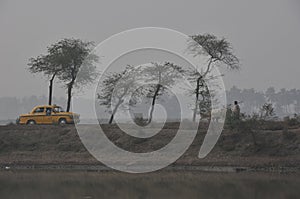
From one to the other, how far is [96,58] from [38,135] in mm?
14396

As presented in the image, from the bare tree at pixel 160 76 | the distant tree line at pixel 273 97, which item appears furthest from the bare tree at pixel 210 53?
the distant tree line at pixel 273 97

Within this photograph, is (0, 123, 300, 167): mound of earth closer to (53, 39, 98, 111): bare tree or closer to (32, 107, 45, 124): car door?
(32, 107, 45, 124): car door

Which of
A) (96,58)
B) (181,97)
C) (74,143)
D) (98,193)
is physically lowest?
(98,193)

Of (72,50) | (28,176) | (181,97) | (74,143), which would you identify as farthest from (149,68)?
(28,176)

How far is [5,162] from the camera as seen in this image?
28.2m

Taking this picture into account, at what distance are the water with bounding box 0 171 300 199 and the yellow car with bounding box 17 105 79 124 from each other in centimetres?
1082

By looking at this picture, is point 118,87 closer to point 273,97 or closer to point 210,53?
point 210,53

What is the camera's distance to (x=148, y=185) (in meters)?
19.8

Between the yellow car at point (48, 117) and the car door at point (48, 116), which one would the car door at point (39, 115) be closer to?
the yellow car at point (48, 117)

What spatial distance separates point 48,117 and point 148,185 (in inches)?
694

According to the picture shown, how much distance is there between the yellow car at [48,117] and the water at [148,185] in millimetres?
10822

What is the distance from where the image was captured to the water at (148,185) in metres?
17.4

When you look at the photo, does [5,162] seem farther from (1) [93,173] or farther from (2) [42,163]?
(1) [93,173]

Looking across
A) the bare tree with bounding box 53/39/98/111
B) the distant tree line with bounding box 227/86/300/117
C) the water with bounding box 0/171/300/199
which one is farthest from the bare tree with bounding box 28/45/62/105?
the distant tree line with bounding box 227/86/300/117
